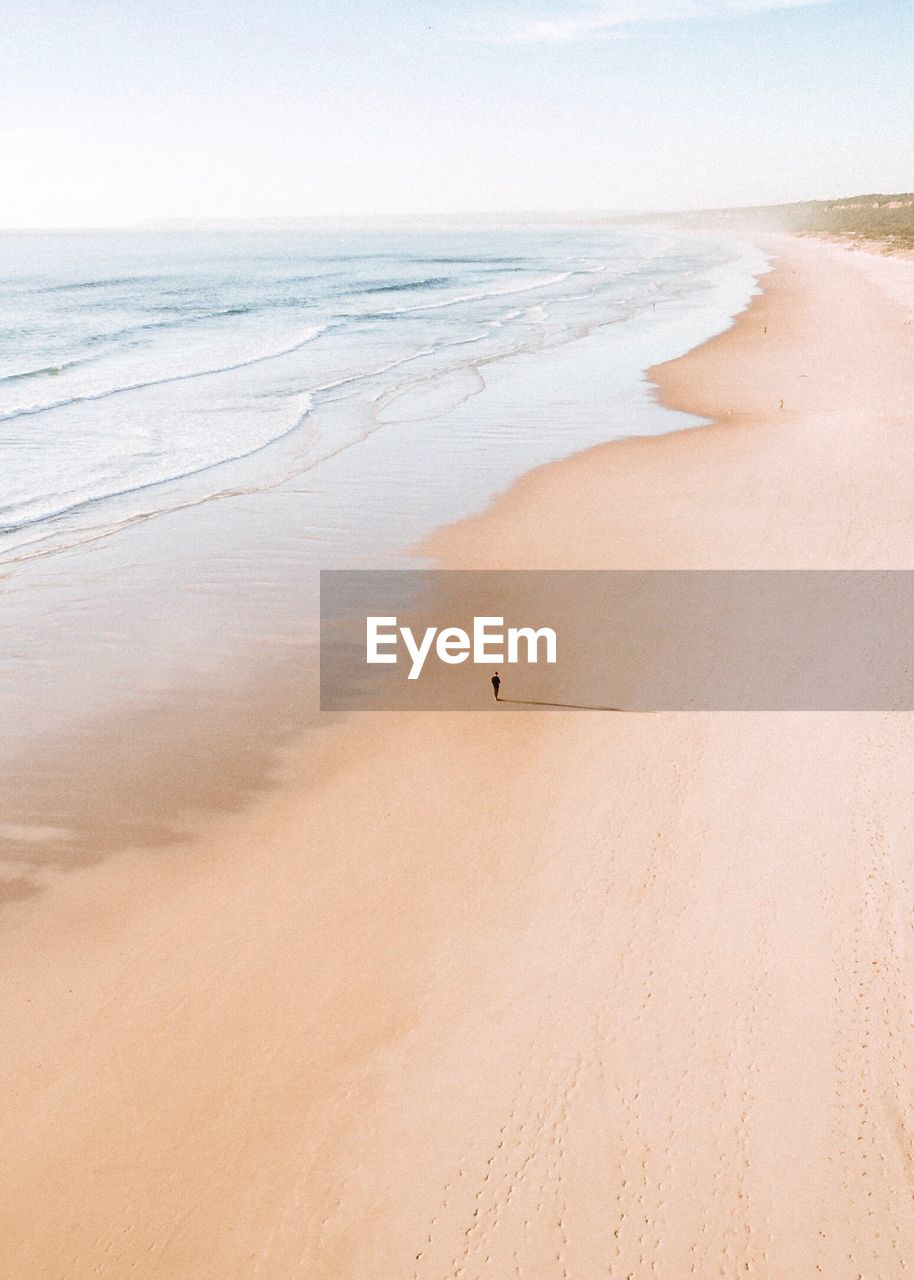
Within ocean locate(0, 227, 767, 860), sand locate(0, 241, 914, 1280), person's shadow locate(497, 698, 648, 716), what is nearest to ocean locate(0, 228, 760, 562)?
ocean locate(0, 227, 767, 860)

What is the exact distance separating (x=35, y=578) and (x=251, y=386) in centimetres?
1783

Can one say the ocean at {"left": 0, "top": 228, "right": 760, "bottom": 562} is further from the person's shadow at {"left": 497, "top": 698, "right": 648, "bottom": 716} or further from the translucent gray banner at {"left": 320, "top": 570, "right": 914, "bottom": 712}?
the person's shadow at {"left": 497, "top": 698, "right": 648, "bottom": 716}

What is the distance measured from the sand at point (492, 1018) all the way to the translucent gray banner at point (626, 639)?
660 millimetres

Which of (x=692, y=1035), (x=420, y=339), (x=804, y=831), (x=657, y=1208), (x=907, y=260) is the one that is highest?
(x=907, y=260)

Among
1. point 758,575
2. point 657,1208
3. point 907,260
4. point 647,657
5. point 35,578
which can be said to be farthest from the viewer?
point 907,260

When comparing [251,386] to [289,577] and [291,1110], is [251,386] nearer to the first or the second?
[289,577]

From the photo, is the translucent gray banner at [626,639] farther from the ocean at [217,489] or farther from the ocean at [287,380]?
the ocean at [287,380]

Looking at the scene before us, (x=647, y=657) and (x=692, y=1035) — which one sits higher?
(x=647, y=657)

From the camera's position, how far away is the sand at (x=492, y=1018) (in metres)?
5.57

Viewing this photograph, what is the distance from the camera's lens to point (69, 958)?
24.9 feet

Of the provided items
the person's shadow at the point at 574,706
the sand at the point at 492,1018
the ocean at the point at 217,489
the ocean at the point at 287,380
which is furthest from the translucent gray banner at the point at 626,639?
the ocean at the point at 287,380

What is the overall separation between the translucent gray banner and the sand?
0.66 m

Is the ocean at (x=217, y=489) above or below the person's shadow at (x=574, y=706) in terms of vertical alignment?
above

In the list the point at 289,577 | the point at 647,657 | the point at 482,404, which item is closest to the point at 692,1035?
the point at 647,657
